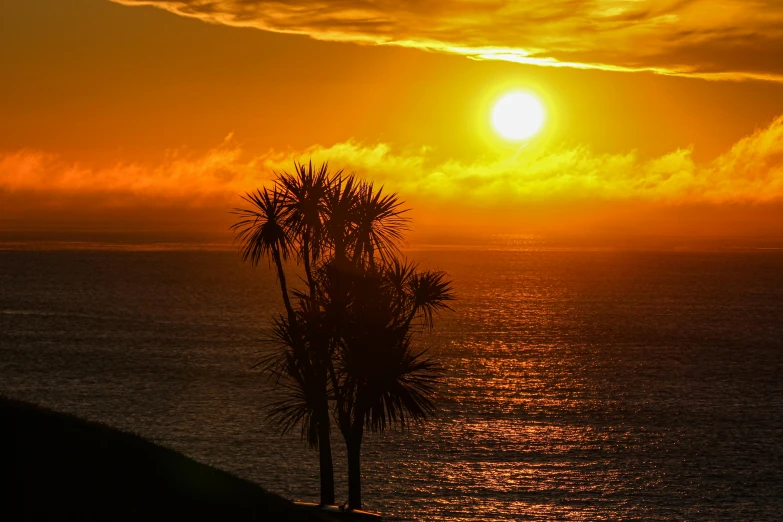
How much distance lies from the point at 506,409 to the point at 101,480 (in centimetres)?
5169

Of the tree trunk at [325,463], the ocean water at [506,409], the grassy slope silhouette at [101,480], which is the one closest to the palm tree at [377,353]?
the tree trunk at [325,463]

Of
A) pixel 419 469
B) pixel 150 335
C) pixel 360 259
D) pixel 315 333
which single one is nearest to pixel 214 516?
pixel 315 333

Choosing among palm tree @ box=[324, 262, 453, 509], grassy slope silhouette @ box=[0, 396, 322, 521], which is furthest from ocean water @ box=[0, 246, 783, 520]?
grassy slope silhouette @ box=[0, 396, 322, 521]

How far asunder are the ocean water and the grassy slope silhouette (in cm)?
2055

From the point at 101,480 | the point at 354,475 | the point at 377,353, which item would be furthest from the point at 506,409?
the point at 101,480

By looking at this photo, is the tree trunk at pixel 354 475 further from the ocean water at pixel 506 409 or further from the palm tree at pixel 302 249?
the ocean water at pixel 506 409

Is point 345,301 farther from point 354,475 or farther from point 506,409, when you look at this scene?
point 506,409

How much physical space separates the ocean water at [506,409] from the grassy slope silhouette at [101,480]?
20555 millimetres

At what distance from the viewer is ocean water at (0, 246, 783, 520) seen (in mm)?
55375

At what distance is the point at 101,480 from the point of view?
97.5 ft

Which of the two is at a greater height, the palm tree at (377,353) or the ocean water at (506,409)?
the palm tree at (377,353)

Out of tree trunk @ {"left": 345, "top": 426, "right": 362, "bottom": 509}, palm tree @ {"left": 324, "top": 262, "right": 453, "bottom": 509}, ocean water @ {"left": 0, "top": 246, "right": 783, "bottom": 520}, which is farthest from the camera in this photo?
ocean water @ {"left": 0, "top": 246, "right": 783, "bottom": 520}

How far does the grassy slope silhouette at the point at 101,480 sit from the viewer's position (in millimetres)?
28000

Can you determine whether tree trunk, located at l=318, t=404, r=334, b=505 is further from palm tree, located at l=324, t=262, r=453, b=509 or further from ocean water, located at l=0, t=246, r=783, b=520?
ocean water, located at l=0, t=246, r=783, b=520
